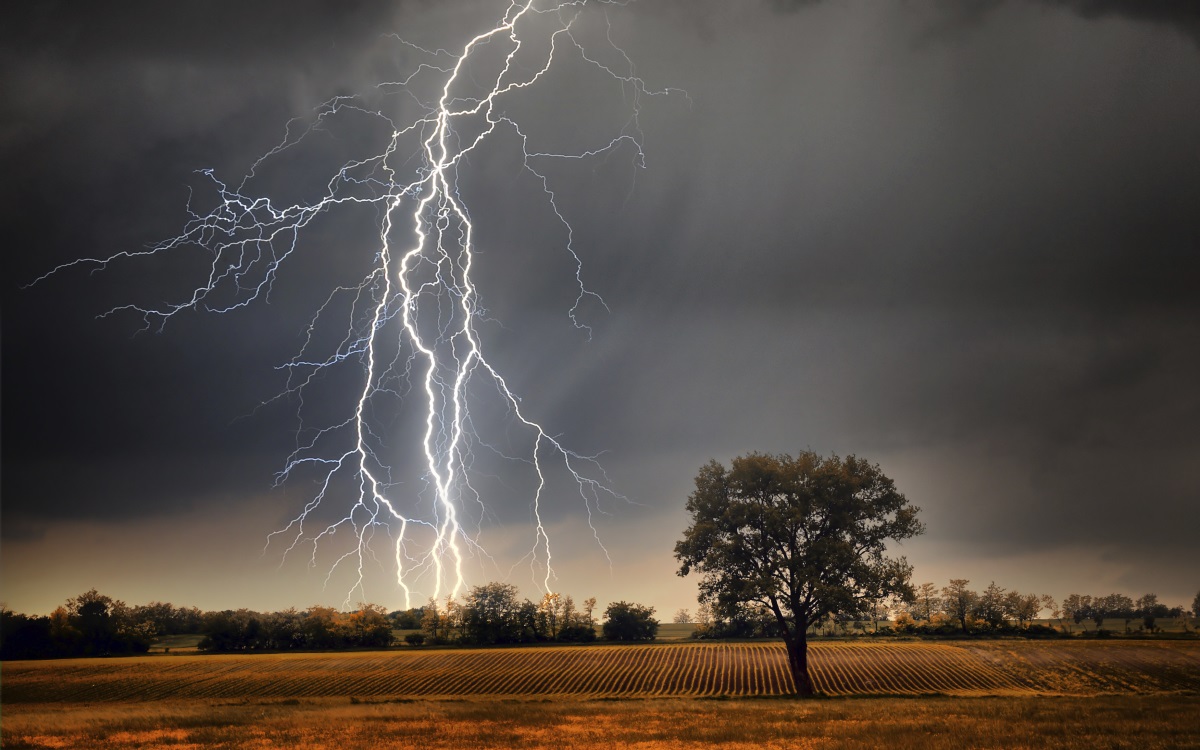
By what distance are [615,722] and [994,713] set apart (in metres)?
10.1

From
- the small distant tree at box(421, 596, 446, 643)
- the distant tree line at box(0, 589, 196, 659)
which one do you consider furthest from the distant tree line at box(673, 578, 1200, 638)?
the distant tree line at box(0, 589, 196, 659)

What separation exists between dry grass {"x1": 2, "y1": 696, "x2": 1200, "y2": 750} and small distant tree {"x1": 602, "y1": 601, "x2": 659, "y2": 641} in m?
46.2

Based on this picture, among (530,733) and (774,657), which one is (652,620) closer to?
(774,657)

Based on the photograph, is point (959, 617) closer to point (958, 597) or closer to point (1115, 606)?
point (958, 597)

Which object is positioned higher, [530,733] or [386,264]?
[386,264]

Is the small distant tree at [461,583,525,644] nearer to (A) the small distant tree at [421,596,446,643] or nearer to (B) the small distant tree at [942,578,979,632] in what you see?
(A) the small distant tree at [421,596,446,643]

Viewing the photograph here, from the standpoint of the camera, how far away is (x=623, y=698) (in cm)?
3103

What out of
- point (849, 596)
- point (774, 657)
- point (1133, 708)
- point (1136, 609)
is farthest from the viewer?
point (1136, 609)

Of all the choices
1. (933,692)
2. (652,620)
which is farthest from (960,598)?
(933,692)

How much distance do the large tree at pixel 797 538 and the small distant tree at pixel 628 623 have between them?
131ft

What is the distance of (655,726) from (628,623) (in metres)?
53.1

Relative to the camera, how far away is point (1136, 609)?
13312cm

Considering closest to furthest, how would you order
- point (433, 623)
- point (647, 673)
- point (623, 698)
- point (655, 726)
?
1. point (655, 726)
2. point (623, 698)
3. point (647, 673)
4. point (433, 623)

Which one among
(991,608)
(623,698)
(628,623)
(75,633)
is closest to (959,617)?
(991,608)
